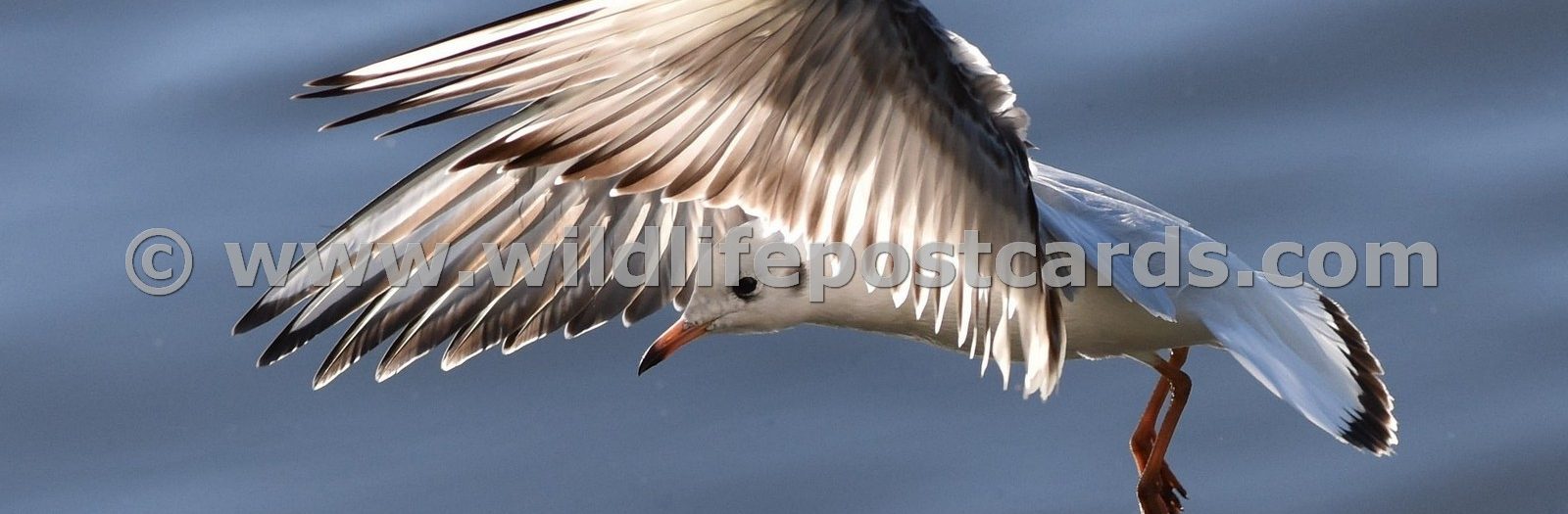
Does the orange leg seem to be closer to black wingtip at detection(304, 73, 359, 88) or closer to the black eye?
the black eye

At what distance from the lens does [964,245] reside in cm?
308

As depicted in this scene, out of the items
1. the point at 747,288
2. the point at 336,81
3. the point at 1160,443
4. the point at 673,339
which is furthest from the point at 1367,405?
the point at 336,81

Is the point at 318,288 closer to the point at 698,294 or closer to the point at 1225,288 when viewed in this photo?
the point at 698,294

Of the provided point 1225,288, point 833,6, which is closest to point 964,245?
point 833,6

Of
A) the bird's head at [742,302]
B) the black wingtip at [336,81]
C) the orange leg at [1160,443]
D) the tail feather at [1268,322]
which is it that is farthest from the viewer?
the orange leg at [1160,443]

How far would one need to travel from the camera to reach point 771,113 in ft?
9.38

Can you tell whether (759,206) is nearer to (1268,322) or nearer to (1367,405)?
(1268,322)

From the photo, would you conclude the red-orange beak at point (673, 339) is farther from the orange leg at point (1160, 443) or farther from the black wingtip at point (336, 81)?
the black wingtip at point (336, 81)

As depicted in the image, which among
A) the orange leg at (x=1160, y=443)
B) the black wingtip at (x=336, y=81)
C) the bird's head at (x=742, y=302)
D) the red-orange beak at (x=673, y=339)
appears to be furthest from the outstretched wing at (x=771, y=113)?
the orange leg at (x=1160, y=443)

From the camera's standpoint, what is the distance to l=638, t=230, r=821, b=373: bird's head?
12.1 feet

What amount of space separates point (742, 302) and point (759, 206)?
82cm

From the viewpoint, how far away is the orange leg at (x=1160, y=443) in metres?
3.94

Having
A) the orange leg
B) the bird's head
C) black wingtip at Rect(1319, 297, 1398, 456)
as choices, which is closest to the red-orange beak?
the bird's head

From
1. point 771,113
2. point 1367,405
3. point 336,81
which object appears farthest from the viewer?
point 1367,405
